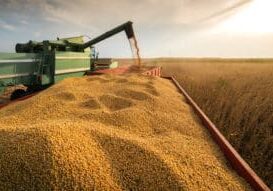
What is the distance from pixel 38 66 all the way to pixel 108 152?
3539 mm

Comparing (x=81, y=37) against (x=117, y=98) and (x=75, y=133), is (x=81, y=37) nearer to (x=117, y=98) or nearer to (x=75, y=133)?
(x=117, y=98)

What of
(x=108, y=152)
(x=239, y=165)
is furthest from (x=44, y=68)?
(x=239, y=165)

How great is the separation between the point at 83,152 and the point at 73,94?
6.66 feet

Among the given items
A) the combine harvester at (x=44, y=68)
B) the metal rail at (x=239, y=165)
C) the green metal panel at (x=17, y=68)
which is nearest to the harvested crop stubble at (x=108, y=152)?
the metal rail at (x=239, y=165)

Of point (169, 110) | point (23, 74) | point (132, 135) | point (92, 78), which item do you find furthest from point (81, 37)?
point (132, 135)

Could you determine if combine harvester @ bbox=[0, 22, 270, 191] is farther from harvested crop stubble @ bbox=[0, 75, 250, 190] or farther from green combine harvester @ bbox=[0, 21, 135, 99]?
harvested crop stubble @ bbox=[0, 75, 250, 190]

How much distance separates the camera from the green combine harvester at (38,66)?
15.6 ft

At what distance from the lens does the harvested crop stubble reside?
6.83 ft

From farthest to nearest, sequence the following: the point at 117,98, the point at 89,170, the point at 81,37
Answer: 1. the point at 81,37
2. the point at 117,98
3. the point at 89,170

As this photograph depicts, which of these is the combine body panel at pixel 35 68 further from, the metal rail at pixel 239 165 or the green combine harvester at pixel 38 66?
the metal rail at pixel 239 165

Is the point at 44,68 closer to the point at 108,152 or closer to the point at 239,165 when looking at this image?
the point at 108,152

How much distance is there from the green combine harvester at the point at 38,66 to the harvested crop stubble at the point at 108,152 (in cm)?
136

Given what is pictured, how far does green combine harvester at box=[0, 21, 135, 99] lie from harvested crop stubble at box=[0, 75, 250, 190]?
136 centimetres

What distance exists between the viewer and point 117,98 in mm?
4203
